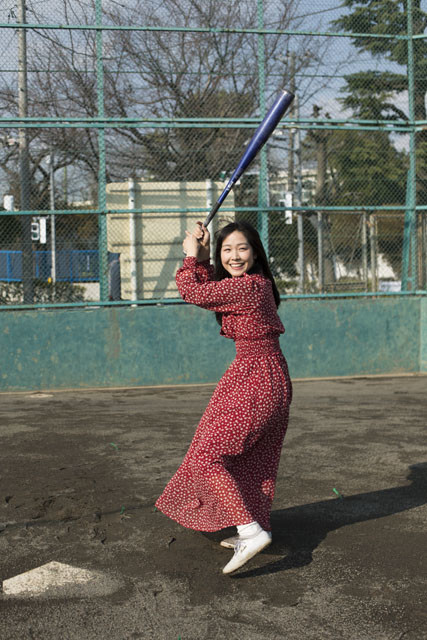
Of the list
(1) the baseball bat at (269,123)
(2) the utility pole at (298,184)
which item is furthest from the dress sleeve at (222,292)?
(2) the utility pole at (298,184)

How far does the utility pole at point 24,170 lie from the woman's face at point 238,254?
538 cm

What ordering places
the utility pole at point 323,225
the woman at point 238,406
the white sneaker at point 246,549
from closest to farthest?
the white sneaker at point 246,549 → the woman at point 238,406 → the utility pole at point 323,225

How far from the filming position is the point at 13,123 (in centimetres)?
854

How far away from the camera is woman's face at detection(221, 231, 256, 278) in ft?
12.1

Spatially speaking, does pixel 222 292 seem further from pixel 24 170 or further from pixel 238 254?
pixel 24 170

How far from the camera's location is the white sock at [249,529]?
344 centimetres

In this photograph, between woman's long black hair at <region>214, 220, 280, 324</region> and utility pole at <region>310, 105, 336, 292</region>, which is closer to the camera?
woman's long black hair at <region>214, 220, 280, 324</region>

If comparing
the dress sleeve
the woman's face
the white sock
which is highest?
the woman's face

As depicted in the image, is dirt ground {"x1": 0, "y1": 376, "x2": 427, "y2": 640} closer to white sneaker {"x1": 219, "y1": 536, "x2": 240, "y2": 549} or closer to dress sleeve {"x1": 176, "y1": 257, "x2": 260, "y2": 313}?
white sneaker {"x1": 219, "y1": 536, "x2": 240, "y2": 549}

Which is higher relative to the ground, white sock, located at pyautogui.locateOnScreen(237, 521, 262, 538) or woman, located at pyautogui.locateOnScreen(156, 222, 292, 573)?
woman, located at pyautogui.locateOnScreen(156, 222, 292, 573)

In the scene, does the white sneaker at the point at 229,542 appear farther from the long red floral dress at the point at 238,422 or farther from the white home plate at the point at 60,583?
the white home plate at the point at 60,583

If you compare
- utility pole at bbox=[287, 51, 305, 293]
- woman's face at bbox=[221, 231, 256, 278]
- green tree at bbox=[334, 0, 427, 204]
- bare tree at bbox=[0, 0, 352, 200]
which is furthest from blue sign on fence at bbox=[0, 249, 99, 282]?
woman's face at bbox=[221, 231, 256, 278]

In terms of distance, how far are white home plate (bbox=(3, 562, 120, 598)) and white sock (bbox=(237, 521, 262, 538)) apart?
0.57 m

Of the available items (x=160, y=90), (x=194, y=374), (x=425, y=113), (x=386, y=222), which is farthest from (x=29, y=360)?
(x=425, y=113)
